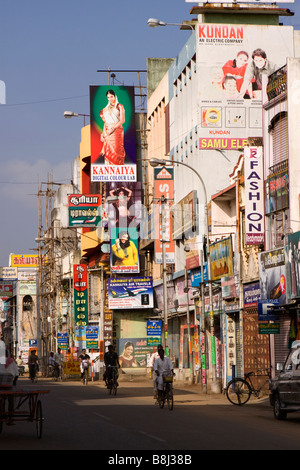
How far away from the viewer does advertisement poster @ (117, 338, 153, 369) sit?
69875mm

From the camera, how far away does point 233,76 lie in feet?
163

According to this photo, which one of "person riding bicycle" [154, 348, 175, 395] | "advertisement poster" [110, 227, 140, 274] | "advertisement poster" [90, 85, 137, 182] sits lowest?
"person riding bicycle" [154, 348, 175, 395]

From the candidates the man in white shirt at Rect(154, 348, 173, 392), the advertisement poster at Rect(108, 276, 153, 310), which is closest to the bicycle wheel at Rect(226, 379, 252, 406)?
the man in white shirt at Rect(154, 348, 173, 392)

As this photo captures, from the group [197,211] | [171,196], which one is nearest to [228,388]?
[197,211]

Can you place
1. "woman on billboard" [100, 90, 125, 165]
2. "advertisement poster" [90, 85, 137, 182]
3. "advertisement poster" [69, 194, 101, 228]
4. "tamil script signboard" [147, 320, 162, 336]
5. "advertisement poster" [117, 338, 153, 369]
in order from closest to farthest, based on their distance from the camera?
"tamil script signboard" [147, 320, 162, 336]
"advertisement poster" [90, 85, 137, 182]
"woman on billboard" [100, 90, 125, 165]
"advertisement poster" [117, 338, 153, 369]
"advertisement poster" [69, 194, 101, 228]

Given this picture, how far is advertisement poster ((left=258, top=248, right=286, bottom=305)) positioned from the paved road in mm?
4599

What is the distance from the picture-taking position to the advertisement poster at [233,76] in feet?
158

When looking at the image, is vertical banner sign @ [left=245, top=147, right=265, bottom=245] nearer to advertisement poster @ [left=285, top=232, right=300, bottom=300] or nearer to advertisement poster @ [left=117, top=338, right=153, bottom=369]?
advertisement poster @ [left=285, top=232, right=300, bottom=300]

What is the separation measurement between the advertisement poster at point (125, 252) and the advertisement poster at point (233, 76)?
22.6m

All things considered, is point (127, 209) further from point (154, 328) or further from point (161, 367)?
point (161, 367)

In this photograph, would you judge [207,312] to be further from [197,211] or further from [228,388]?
[228,388]

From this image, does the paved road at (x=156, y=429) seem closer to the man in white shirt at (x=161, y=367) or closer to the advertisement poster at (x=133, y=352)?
the man in white shirt at (x=161, y=367)

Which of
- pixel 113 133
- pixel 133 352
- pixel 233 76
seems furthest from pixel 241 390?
pixel 113 133

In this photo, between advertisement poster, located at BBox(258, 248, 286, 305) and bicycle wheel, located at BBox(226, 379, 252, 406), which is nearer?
bicycle wheel, located at BBox(226, 379, 252, 406)
